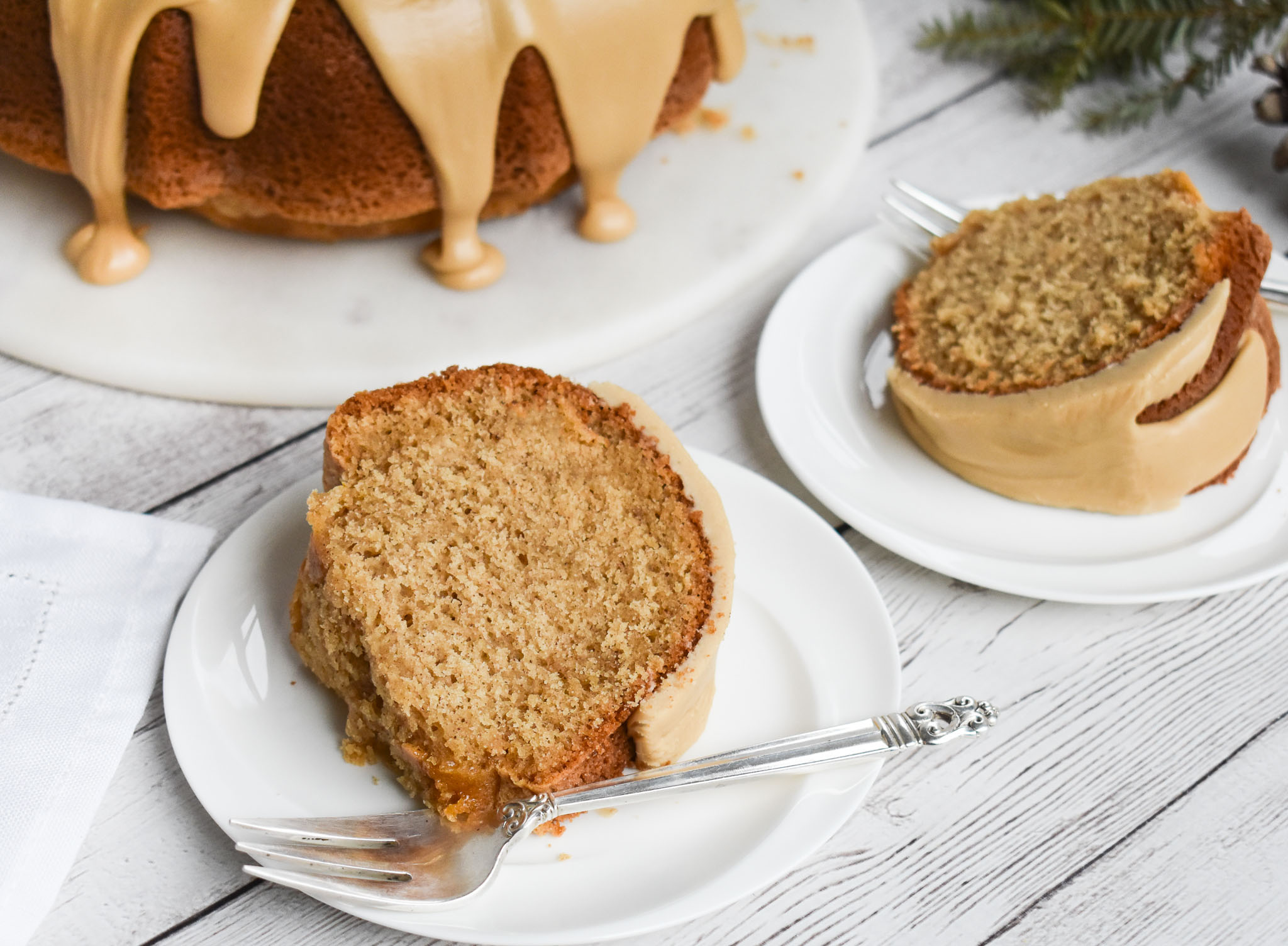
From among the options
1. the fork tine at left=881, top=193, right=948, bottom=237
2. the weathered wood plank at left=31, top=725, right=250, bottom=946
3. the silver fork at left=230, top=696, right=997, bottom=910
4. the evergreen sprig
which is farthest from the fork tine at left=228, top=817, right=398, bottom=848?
the evergreen sprig

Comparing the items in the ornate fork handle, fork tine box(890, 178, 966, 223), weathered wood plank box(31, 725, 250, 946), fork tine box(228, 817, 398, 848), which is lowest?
Result: weathered wood plank box(31, 725, 250, 946)

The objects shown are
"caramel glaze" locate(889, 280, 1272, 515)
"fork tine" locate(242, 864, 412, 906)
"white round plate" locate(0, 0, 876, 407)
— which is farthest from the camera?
"white round plate" locate(0, 0, 876, 407)

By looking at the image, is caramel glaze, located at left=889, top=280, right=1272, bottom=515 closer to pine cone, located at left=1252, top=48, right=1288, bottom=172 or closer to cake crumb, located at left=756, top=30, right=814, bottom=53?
pine cone, located at left=1252, top=48, right=1288, bottom=172

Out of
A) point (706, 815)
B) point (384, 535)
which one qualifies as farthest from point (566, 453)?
point (706, 815)

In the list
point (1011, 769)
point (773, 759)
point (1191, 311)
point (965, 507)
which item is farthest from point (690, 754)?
point (1191, 311)

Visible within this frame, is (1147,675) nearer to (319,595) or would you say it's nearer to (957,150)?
(319,595)

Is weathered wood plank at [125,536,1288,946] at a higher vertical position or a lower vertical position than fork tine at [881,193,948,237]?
lower

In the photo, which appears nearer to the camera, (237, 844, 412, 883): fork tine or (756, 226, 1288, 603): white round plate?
(237, 844, 412, 883): fork tine
